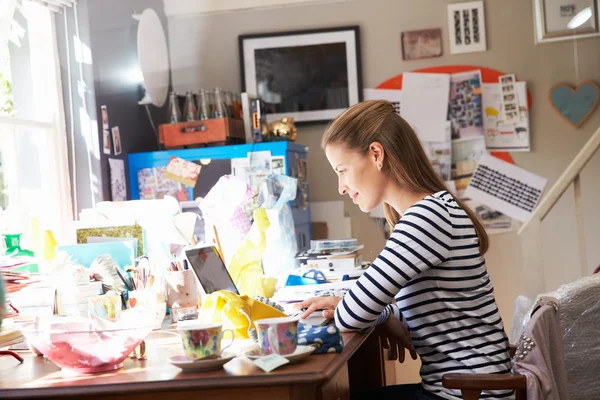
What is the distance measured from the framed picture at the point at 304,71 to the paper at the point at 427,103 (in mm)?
257

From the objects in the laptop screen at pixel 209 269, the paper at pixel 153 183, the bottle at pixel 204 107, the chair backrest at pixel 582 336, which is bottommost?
the chair backrest at pixel 582 336

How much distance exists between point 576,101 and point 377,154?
234cm

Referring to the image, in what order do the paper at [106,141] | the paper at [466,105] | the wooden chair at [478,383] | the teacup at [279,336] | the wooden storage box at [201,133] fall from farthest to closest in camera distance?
the paper at [466,105], the wooden storage box at [201,133], the paper at [106,141], the wooden chair at [478,383], the teacup at [279,336]

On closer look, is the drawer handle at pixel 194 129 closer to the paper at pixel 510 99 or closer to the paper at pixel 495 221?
the paper at pixel 495 221

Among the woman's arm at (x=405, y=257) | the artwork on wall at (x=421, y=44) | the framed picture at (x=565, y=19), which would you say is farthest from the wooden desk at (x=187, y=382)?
the framed picture at (x=565, y=19)

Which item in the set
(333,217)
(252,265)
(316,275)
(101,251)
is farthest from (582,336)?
(101,251)

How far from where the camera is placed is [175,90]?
3971 mm

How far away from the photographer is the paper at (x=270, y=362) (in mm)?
1345

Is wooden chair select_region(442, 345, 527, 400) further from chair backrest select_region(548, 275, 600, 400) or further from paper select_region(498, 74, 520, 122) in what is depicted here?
paper select_region(498, 74, 520, 122)

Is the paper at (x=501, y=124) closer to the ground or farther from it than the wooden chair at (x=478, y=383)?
farther from it

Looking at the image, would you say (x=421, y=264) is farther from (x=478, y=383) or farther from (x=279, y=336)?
(x=279, y=336)

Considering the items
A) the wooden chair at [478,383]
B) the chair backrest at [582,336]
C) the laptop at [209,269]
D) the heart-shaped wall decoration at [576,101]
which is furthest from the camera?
the heart-shaped wall decoration at [576,101]

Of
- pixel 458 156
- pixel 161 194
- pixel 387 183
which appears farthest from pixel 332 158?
pixel 458 156

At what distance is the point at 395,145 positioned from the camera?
71.0 inches
